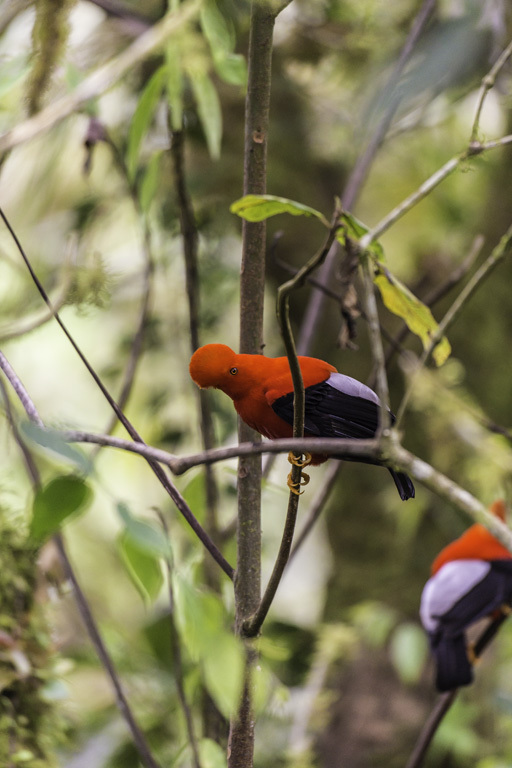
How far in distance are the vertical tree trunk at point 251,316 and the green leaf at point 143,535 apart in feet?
0.92

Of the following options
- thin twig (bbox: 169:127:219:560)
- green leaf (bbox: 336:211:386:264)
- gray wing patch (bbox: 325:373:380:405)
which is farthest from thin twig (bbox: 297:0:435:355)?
green leaf (bbox: 336:211:386:264)

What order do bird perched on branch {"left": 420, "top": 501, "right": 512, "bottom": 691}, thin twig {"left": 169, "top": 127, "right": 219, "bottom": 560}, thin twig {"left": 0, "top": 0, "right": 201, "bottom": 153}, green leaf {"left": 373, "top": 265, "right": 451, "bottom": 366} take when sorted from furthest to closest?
bird perched on branch {"left": 420, "top": 501, "right": 512, "bottom": 691}, thin twig {"left": 169, "top": 127, "right": 219, "bottom": 560}, thin twig {"left": 0, "top": 0, "right": 201, "bottom": 153}, green leaf {"left": 373, "top": 265, "right": 451, "bottom": 366}

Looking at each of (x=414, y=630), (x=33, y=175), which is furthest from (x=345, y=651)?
(x=33, y=175)

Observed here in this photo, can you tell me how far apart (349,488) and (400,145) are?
113 cm

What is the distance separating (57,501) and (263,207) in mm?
259

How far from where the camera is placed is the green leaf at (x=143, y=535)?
419 millimetres

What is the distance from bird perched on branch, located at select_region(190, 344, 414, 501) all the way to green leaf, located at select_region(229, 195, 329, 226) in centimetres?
20

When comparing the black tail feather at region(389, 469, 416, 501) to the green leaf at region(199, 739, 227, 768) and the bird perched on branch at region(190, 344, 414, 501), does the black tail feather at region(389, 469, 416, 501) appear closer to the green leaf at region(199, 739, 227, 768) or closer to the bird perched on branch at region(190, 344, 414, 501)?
the bird perched on branch at region(190, 344, 414, 501)

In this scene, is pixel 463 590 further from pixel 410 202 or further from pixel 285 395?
pixel 410 202

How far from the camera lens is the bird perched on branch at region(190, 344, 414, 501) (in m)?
0.71

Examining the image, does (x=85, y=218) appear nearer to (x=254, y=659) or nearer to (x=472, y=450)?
(x=472, y=450)

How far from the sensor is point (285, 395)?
2.42ft

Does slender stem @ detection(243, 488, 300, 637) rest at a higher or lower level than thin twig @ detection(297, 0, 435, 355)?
lower

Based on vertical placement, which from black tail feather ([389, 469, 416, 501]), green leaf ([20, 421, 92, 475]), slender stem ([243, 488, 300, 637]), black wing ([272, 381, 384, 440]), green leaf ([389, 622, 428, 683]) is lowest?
green leaf ([389, 622, 428, 683])
